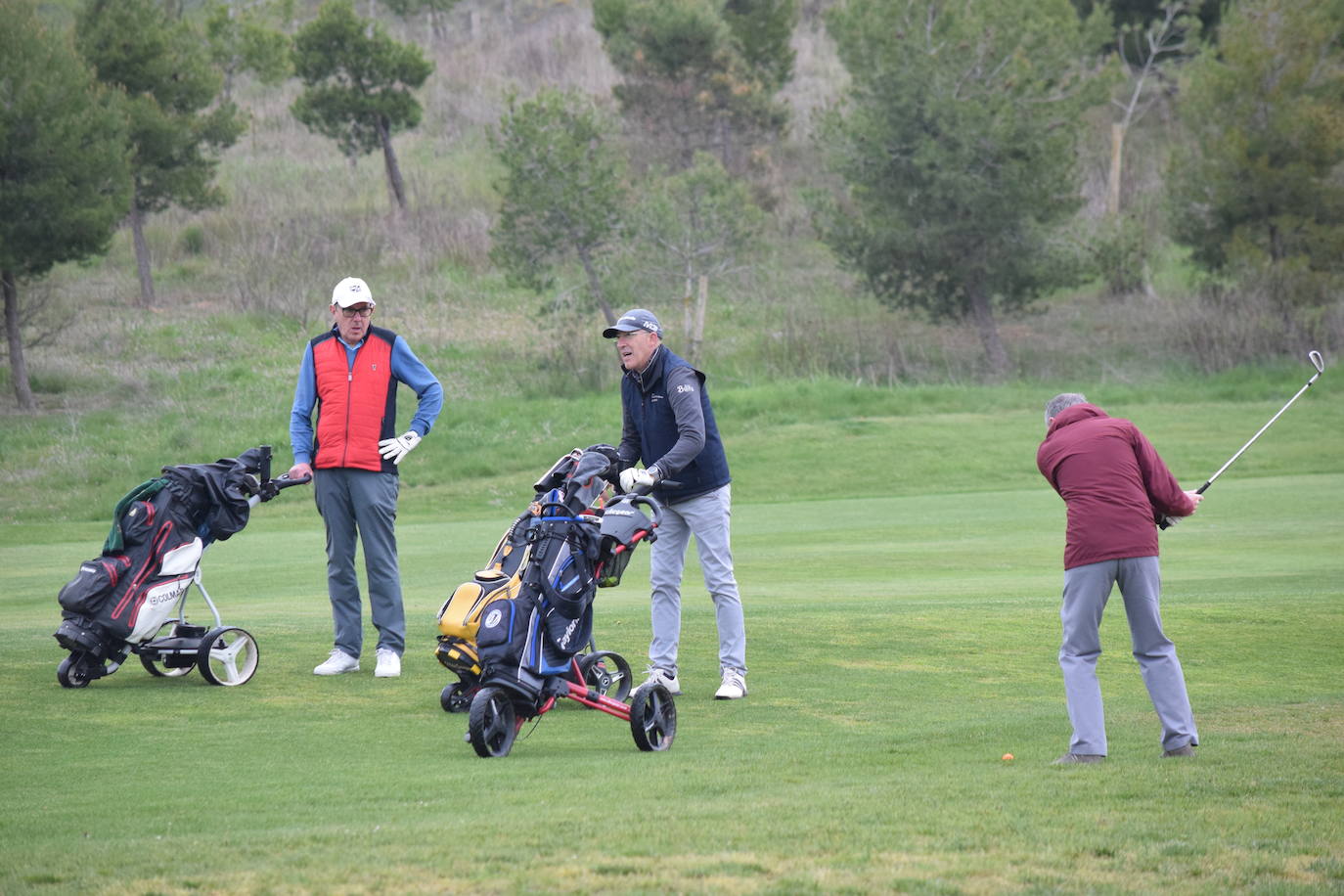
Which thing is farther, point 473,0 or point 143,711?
point 473,0

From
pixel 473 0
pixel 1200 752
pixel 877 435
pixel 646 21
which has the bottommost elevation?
pixel 877 435

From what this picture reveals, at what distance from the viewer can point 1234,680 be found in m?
9.59

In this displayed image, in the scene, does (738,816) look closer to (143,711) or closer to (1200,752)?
(1200,752)

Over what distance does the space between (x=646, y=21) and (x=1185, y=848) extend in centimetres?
4566

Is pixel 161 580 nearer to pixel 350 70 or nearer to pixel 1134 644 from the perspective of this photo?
pixel 1134 644

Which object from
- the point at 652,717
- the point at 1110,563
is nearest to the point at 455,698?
the point at 652,717

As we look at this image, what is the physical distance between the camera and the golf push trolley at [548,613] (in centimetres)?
721

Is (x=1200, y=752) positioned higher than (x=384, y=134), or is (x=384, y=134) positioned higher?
(x=384, y=134)

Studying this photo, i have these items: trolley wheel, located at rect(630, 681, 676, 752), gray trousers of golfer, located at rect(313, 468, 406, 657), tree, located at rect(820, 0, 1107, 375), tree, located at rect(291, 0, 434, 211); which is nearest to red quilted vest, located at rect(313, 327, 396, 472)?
gray trousers of golfer, located at rect(313, 468, 406, 657)

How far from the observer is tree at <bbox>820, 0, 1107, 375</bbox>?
1502 inches

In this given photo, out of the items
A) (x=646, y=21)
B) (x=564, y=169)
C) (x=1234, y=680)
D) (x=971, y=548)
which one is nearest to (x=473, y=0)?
(x=646, y=21)

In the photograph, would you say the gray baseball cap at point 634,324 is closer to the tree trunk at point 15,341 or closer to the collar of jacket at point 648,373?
the collar of jacket at point 648,373

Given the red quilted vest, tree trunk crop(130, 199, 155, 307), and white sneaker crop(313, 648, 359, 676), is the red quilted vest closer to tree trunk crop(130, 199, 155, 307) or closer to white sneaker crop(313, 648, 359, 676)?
white sneaker crop(313, 648, 359, 676)

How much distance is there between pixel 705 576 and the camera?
891 cm
